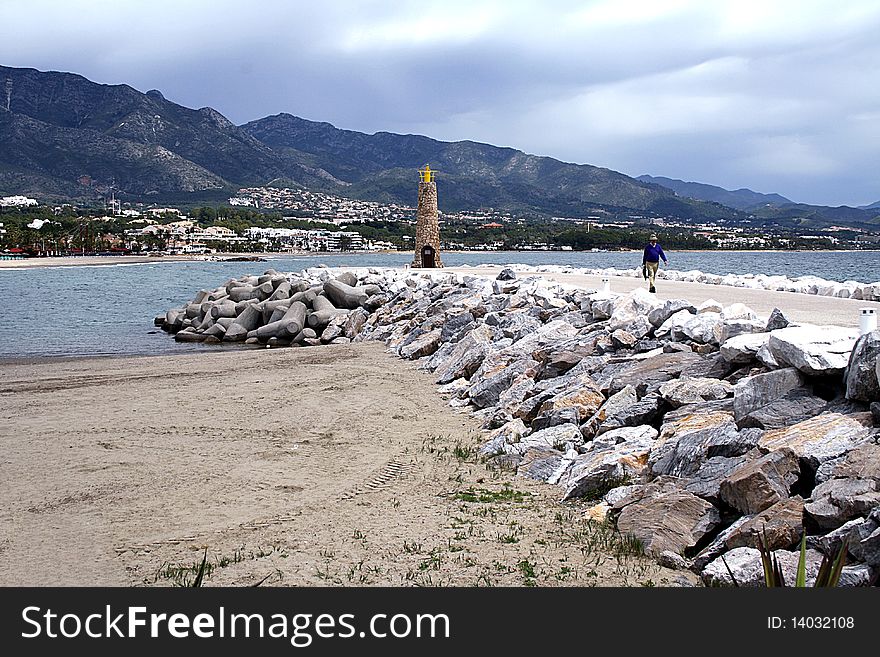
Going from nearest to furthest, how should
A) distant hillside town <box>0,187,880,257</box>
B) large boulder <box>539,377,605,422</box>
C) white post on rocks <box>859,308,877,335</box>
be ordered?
white post on rocks <box>859,308,877,335</box>, large boulder <box>539,377,605,422</box>, distant hillside town <box>0,187,880,257</box>

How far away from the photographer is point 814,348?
627 cm

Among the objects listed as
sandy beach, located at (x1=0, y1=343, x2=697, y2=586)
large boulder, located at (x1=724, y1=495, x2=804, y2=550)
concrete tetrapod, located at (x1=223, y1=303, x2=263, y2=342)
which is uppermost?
large boulder, located at (x1=724, y1=495, x2=804, y2=550)

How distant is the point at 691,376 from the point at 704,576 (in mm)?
3330

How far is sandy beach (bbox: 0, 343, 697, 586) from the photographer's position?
16.2 feet

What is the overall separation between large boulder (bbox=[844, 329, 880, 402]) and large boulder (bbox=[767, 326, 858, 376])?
13.2 inches

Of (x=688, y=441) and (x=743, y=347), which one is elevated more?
(x=743, y=347)

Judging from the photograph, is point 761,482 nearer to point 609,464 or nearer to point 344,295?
point 609,464

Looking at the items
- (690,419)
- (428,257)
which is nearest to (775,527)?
(690,419)

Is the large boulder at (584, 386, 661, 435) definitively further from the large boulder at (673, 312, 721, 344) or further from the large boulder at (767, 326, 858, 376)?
the large boulder at (673, 312, 721, 344)

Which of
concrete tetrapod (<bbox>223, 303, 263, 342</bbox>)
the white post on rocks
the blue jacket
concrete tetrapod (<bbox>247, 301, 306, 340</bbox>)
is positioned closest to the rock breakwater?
the white post on rocks

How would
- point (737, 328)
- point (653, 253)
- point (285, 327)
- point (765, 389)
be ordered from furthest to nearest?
point (285, 327)
point (653, 253)
point (737, 328)
point (765, 389)

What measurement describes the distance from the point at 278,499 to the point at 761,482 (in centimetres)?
339

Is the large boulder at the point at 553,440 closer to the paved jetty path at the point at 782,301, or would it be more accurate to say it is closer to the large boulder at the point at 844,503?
the large boulder at the point at 844,503
